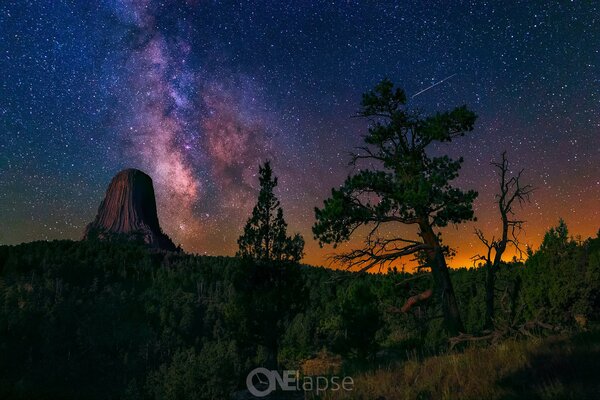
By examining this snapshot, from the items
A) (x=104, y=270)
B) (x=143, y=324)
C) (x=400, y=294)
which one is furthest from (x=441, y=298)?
(x=104, y=270)

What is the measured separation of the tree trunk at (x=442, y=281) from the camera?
13977 mm

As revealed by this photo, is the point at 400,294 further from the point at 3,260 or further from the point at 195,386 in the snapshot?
the point at 3,260

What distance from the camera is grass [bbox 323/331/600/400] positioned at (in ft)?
19.1

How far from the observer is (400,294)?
17.4m

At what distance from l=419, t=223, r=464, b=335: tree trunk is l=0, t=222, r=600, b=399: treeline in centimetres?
78

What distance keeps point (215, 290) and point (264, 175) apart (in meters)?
114

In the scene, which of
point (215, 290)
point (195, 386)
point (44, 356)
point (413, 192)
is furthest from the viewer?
point (215, 290)

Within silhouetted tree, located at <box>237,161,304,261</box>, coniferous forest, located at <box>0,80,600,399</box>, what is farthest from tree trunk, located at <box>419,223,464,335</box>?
silhouetted tree, located at <box>237,161,304,261</box>

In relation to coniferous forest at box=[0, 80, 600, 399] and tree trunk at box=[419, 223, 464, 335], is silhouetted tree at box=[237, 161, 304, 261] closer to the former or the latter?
coniferous forest at box=[0, 80, 600, 399]

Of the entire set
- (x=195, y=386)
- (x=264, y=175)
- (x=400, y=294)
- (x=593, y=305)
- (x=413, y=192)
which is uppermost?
(x=264, y=175)

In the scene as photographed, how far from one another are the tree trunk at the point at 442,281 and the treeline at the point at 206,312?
78cm

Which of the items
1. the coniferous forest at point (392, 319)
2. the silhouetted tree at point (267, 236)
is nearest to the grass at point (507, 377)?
the coniferous forest at point (392, 319)

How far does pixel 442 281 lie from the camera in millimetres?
14695

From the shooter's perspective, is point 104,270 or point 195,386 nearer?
point 195,386
